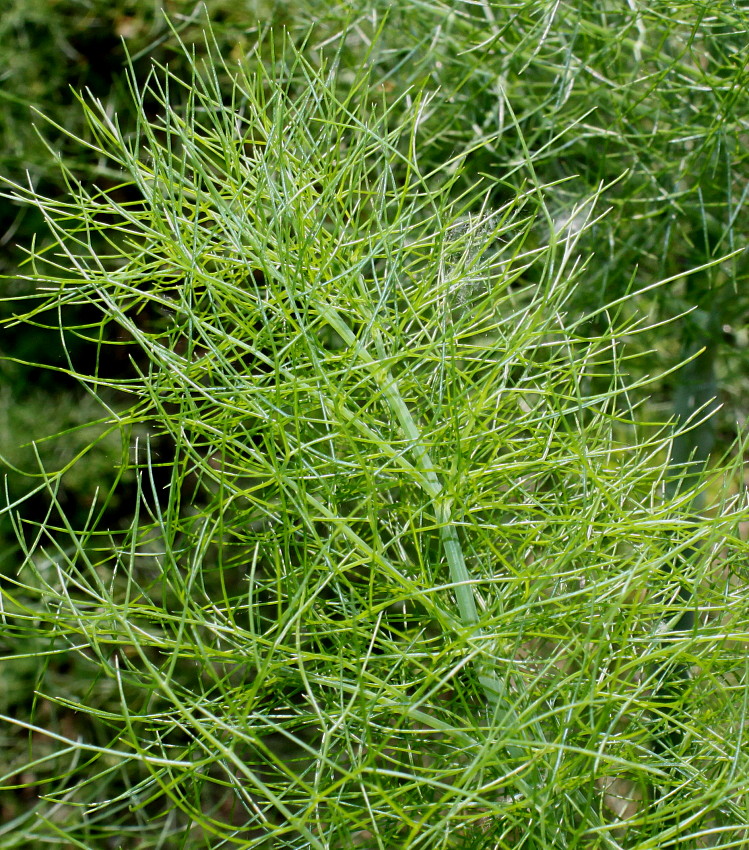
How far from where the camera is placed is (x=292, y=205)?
1.58 feet

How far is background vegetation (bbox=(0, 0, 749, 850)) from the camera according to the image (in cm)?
44

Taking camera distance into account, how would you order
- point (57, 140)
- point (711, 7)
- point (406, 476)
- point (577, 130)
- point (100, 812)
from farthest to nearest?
point (57, 140)
point (100, 812)
point (577, 130)
point (711, 7)
point (406, 476)

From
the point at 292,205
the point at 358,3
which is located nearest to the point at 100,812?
the point at 292,205

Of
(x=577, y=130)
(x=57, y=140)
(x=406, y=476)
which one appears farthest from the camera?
(x=57, y=140)

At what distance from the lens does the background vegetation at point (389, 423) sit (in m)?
0.44

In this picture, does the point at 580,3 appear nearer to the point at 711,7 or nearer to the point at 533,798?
the point at 711,7

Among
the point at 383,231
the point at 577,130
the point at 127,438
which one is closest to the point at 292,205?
the point at 383,231

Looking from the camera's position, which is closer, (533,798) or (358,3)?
(533,798)

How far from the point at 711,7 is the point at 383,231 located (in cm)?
40

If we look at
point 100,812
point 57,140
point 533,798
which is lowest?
point 100,812

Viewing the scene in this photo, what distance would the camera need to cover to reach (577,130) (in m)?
0.89

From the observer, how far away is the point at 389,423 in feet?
1.72

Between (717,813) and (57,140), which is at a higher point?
(57,140)

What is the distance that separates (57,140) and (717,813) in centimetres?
119
